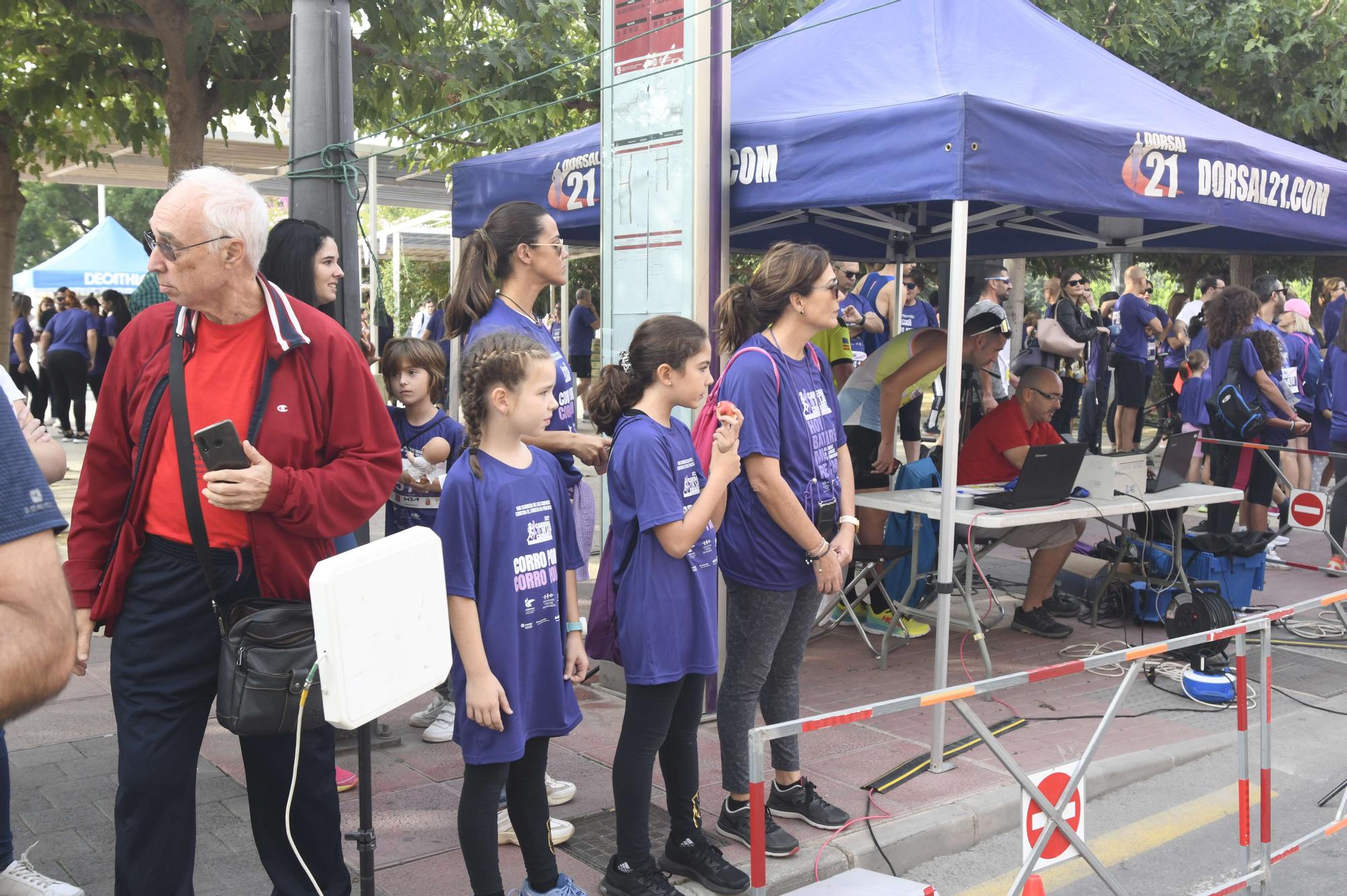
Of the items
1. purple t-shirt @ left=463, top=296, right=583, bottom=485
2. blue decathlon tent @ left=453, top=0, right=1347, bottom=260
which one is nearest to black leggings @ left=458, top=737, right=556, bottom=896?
purple t-shirt @ left=463, top=296, right=583, bottom=485

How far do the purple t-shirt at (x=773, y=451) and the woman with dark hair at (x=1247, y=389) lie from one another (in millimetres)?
5729

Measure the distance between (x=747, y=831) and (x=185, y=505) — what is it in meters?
2.07

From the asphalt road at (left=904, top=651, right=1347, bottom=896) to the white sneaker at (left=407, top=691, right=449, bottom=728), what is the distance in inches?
81.9

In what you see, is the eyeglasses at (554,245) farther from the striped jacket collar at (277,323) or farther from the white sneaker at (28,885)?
the white sneaker at (28,885)

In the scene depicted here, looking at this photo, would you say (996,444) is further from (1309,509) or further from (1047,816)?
(1047,816)

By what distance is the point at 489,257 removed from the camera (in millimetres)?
3990

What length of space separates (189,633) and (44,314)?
62.9 feet

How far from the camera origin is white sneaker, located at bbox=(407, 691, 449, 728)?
16.3 ft

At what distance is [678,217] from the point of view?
16.4ft

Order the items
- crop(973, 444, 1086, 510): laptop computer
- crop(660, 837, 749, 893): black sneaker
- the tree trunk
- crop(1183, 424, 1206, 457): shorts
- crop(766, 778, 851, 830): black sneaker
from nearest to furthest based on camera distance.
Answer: crop(660, 837, 749, 893): black sneaker → crop(766, 778, 851, 830): black sneaker → crop(973, 444, 1086, 510): laptop computer → the tree trunk → crop(1183, 424, 1206, 457): shorts

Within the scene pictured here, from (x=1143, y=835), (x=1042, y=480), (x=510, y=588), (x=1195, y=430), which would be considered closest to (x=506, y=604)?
(x=510, y=588)

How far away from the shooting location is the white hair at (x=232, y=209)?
270 centimetres

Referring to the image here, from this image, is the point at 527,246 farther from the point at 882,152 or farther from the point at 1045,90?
the point at 1045,90

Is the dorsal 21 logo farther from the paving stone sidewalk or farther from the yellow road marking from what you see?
the yellow road marking
